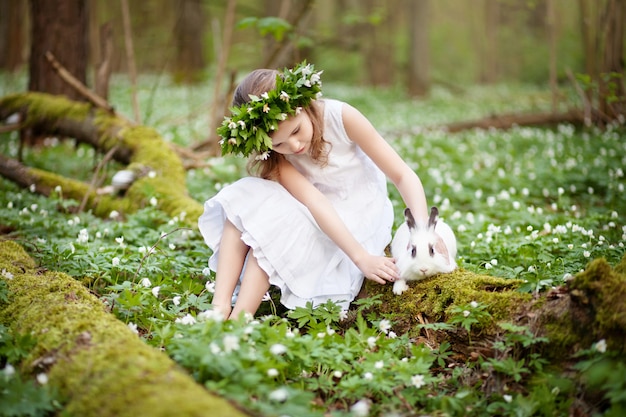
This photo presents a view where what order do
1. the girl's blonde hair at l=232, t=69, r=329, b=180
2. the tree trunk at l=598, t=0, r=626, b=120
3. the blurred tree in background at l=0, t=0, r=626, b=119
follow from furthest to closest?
the blurred tree in background at l=0, t=0, r=626, b=119 → the tree trunk at l=598, t=0, r=626, b=120 → the girl's blonde hair at l=232, t=69, r=329, b=180

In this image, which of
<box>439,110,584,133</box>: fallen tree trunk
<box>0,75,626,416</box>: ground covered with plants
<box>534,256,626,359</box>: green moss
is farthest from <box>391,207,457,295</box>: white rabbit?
<box>439,110,584,133</box>: fallen tree trunk

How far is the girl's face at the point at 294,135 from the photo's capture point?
10.4ft

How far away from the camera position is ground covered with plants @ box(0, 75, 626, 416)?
2.21 metres

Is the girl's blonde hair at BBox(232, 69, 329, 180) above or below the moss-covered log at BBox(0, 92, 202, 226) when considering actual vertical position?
above

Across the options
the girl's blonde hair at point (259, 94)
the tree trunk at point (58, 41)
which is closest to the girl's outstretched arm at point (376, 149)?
the girl's blonde hair at point (259, 94)

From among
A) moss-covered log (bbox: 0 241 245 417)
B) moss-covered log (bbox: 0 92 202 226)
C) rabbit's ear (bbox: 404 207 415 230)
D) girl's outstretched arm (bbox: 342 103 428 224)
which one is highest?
girl's outstretched arm (bbox: 342 103 428 224)

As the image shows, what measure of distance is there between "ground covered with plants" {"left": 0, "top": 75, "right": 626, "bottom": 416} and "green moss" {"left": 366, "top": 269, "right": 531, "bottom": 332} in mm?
46

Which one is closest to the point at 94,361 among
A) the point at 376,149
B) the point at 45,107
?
the point at 376,149

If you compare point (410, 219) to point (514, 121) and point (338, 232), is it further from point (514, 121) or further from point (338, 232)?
point (514, 121)

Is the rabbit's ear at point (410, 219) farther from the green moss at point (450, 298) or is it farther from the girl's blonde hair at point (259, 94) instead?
the girl's blonde hair at point (259, 94)

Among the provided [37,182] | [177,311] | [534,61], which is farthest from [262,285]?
[534,61]

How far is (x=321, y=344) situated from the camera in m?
2.66

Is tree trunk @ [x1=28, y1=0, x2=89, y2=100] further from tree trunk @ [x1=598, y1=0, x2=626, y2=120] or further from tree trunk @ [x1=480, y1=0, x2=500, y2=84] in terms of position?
tree trunk @ [x1=480, y1=0, x2=500, y2=84]

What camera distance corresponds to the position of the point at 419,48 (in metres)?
18.2
